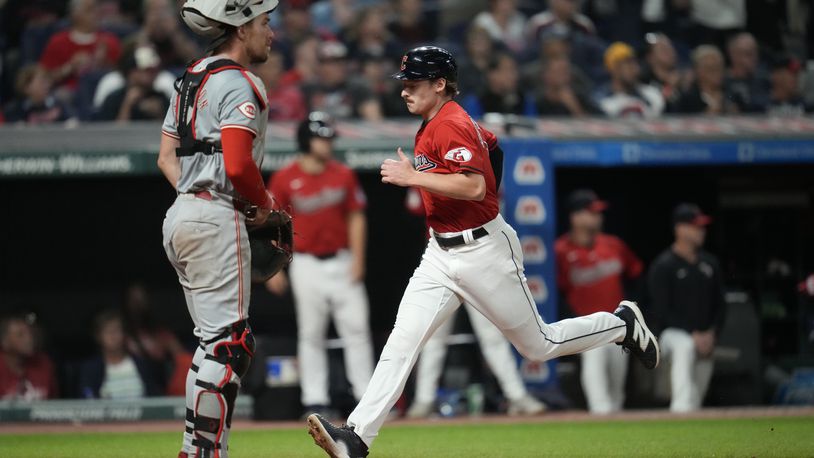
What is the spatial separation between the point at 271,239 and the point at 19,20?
6571mm

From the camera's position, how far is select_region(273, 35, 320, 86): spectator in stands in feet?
31.9

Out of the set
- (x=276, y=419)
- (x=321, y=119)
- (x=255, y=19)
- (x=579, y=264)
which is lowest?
(x=276, y=419)

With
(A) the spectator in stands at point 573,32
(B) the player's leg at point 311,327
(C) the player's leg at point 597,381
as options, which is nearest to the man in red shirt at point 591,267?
(C) the player's leg at point 597,381

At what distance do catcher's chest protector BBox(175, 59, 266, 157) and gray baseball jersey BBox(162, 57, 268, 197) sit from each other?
0.01 meters

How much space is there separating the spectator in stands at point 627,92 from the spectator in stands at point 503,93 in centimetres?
80

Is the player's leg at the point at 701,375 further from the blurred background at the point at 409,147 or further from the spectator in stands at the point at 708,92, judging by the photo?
the spectator in stands at the point at 708,92

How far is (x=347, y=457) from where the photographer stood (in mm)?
4473

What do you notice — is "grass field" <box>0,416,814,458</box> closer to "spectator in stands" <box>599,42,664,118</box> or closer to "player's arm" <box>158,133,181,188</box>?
"player's arm" <box>158,133,181,188</box>

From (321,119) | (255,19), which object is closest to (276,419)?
(321,119)

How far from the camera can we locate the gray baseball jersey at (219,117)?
13.7ft

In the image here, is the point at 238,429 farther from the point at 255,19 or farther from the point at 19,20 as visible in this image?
the point at 19,20

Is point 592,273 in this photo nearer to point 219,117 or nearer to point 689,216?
point 689,216

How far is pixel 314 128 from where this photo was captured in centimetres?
764

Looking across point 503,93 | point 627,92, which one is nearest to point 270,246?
point 503,93
